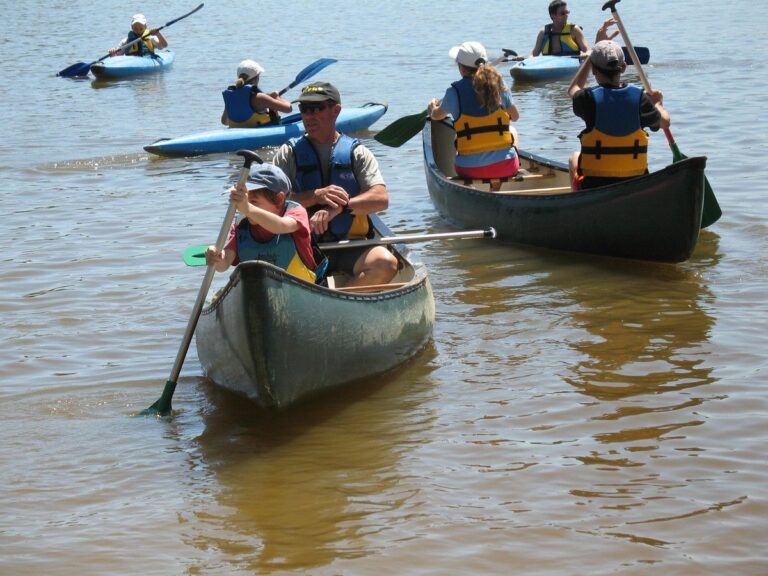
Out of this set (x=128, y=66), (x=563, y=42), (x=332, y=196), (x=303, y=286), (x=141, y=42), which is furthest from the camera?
(x=141, y=42)

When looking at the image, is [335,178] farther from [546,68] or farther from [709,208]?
[546,68]

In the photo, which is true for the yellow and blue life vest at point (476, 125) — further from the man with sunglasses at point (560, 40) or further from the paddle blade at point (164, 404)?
the man with sunglasses at point (560, 40)

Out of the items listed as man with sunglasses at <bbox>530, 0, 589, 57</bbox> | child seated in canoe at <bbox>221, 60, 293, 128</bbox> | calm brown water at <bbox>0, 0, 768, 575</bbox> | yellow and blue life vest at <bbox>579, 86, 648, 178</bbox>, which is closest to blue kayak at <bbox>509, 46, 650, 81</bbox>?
man with sunglasses at <bbox>530, 0, 589, 57</bbox>

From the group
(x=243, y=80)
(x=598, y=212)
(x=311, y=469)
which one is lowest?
(x=311, y=469)

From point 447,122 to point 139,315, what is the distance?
3.92m

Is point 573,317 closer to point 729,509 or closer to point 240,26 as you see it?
point 729,509

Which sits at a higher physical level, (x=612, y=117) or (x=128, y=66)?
(x=612, y=117)

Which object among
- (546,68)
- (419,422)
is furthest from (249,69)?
(419,422)

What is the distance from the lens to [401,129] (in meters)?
9.41

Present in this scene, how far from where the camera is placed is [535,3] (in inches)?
1206

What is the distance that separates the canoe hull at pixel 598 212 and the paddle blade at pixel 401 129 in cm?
44

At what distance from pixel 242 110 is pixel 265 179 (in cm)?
801

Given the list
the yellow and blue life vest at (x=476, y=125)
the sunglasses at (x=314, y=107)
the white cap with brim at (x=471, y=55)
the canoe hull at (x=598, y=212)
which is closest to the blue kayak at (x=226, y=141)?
the canoe hull at (x=598, y=212)

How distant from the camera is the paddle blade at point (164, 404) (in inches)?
213
